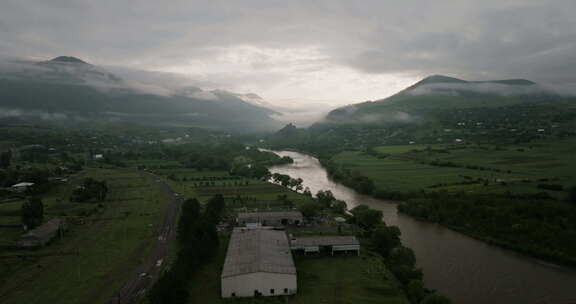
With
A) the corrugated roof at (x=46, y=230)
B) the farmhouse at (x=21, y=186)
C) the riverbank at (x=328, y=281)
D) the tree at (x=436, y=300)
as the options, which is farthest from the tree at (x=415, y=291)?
the farmhouse at (x=21, y=186)

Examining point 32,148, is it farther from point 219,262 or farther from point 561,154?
point 561,154

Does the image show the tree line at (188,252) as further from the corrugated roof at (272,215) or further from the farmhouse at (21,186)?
the farmhouse at (21,186)

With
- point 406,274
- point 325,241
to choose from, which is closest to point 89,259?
point 325,241

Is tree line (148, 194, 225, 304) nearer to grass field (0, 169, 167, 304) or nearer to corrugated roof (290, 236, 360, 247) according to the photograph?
grass field (0, 169, 167, 304)

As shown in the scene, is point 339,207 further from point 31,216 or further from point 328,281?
point 31,216

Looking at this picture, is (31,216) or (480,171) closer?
(31,216)

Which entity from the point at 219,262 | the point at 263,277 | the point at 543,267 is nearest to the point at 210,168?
the point at 219,262
